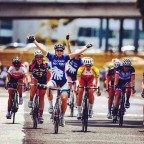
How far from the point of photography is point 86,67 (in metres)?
21.0

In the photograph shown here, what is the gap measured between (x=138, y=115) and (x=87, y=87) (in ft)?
24.1

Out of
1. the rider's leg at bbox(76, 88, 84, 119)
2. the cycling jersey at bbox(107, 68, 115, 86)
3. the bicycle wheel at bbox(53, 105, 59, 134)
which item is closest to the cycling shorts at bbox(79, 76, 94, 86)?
the rider's leg at bbox(76, 88, 84, 119)

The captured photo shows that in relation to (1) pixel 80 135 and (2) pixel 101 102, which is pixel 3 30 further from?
(1) pixel 80 135

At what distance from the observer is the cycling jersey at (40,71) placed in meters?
21.1

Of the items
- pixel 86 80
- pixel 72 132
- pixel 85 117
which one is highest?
pixel 86 80

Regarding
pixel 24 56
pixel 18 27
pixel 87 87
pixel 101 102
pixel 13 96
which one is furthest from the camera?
pixel 18 27

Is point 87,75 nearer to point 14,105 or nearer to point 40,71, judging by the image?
point 40,71

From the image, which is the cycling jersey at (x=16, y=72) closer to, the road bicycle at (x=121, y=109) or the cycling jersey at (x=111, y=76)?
the road bicycle at (x=121, y=109)

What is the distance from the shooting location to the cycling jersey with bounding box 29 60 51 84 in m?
21.1

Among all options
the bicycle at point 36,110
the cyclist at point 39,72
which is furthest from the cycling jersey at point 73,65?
the bicycle at point 36,110

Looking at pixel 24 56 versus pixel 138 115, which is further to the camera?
pixel 24 56

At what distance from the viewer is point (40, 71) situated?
21188mm

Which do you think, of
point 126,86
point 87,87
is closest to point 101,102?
point 126,86

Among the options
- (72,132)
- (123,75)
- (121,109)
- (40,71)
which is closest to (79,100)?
(40,71)
